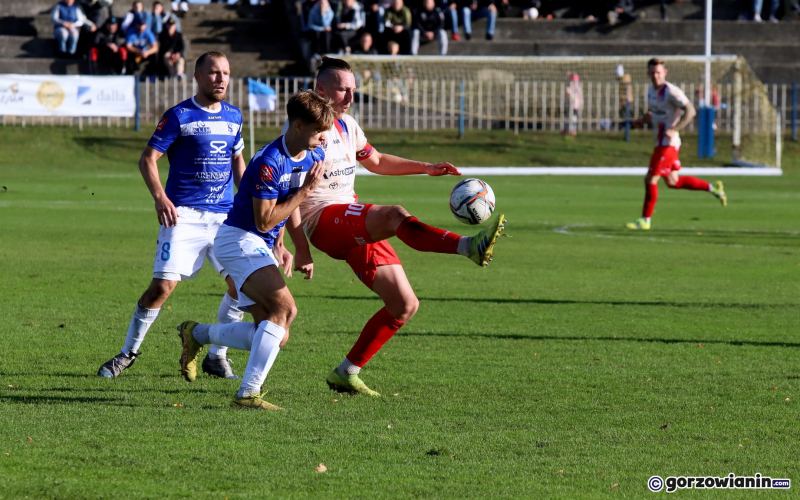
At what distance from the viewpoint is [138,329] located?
6.61m

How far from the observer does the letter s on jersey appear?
22.2 ft

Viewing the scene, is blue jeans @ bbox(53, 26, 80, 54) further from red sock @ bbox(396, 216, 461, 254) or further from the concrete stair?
red sock @ bbox(396, 216, 461, 254)

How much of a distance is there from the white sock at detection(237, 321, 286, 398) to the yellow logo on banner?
25176 mm

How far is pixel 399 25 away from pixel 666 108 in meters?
18.7

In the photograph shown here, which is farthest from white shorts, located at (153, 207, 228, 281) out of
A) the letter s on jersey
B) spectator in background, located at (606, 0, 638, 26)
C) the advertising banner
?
spectator in background, located at (606, 0, 638, 26)

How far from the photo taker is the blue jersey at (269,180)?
5.48m

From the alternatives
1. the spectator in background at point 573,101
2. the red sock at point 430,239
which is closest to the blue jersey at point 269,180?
the red sock at point 430,239

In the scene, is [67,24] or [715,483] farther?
[67,24]

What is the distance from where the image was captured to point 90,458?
15.1 ft

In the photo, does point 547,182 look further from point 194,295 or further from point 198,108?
point 198,108

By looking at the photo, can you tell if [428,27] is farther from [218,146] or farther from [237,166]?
[218,146]

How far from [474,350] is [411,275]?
424 cm

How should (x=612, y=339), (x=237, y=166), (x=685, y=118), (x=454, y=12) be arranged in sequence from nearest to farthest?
(x=237, y=166) → (x=612, y=339) → (x=685, y=118) → (x=454, y=12)

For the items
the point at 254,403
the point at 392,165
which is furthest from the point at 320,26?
the point at 254,403
